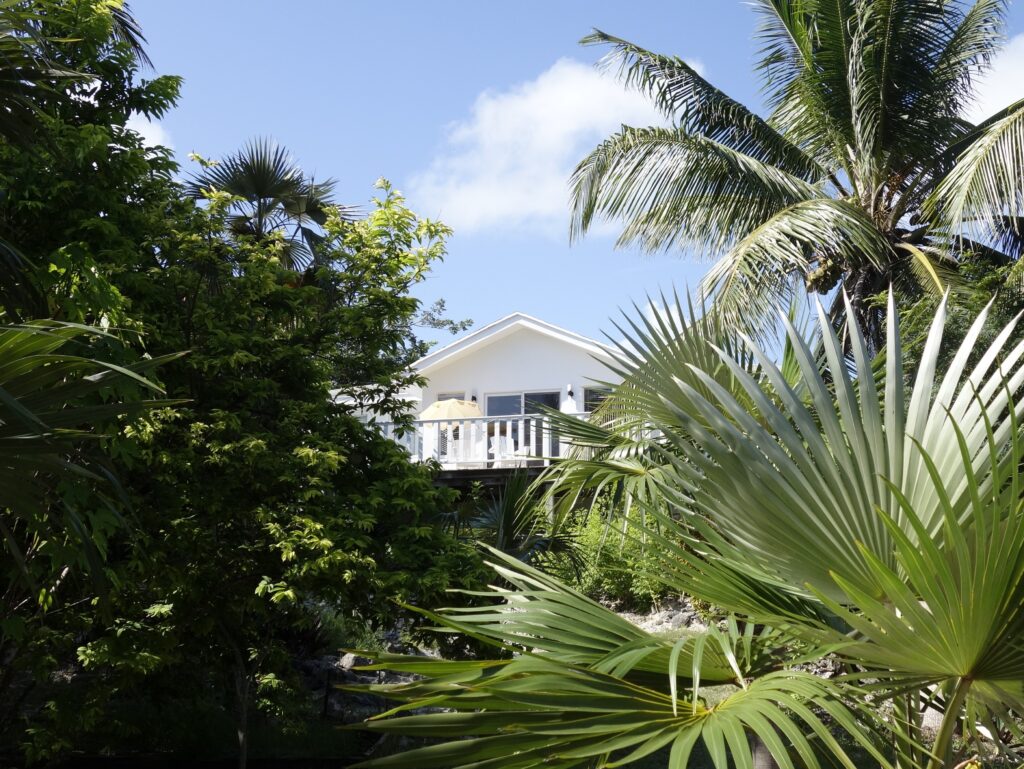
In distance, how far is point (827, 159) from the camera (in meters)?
15.6

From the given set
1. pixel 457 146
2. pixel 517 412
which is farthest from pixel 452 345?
pixel 457 146

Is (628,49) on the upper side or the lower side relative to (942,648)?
upper

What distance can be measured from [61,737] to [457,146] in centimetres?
1246

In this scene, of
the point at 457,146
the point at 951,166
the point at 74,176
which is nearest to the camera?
the point at 74,176

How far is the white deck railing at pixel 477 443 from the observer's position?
709 inches

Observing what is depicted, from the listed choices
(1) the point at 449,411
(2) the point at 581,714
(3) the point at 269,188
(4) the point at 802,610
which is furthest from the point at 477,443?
(2) the point at 581,714

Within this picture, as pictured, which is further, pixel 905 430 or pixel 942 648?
pixel 905 430

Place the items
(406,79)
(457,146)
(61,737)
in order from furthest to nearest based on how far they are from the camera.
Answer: (457,146) < (406,79) < (61,737)

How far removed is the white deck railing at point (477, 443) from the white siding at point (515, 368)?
18.0 feet

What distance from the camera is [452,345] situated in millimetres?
24641

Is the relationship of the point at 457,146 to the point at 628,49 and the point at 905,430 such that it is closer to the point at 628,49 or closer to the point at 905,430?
the point at 628,49

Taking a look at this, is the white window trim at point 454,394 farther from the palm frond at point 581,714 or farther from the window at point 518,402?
the palm frond at point 581,714

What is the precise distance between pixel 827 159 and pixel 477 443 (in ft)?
26.6

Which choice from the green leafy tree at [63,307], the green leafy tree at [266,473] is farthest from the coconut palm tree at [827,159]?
the green leafy tree at [63,307]
